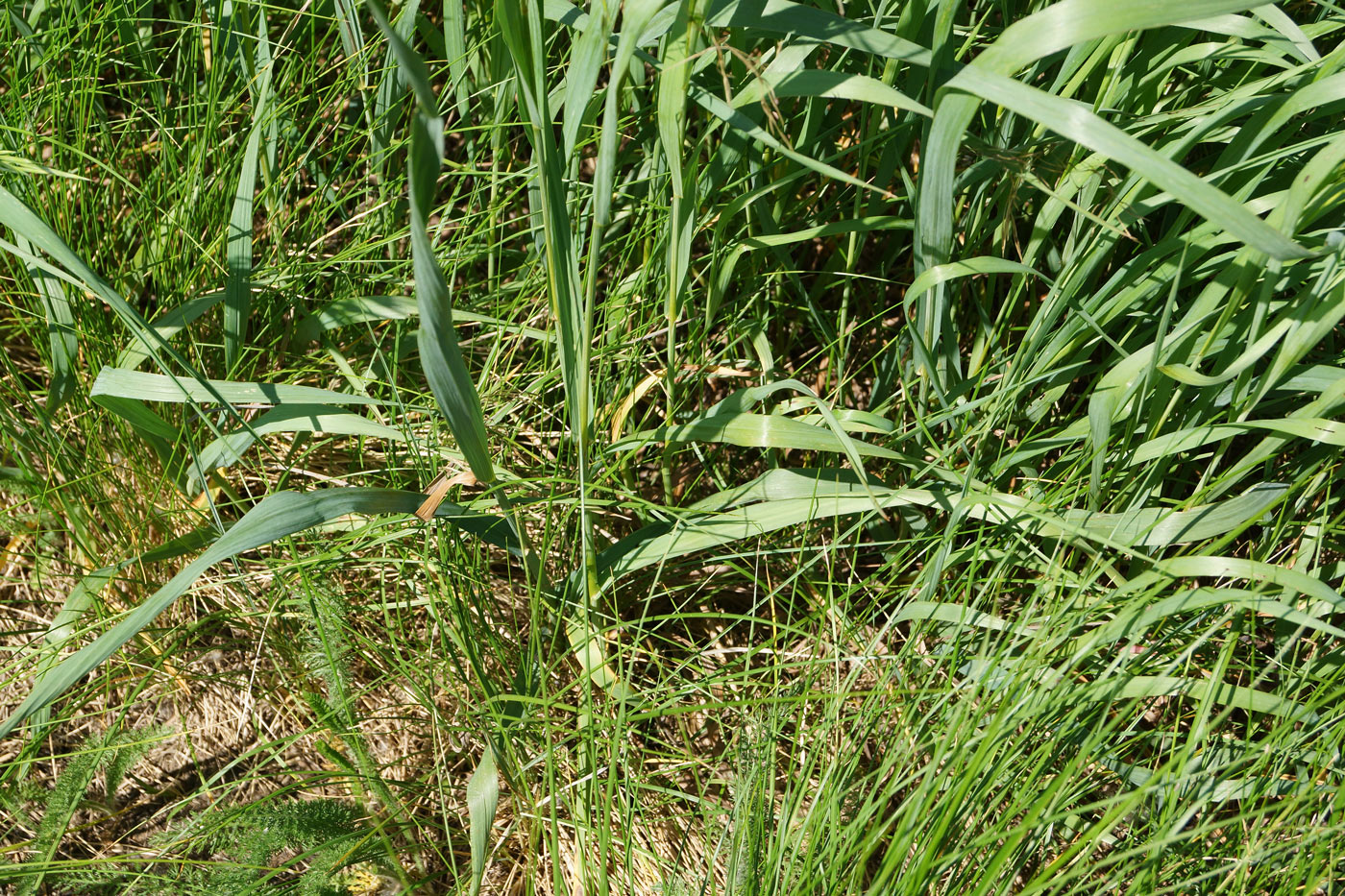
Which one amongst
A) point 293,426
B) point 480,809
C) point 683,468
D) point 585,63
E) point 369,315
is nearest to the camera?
point 585,63

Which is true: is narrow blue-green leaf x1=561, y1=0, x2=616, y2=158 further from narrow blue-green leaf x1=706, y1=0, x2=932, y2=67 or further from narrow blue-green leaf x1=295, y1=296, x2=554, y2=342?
narrow blue-green leaf x1=295, y1=296, x2=554, y2=342

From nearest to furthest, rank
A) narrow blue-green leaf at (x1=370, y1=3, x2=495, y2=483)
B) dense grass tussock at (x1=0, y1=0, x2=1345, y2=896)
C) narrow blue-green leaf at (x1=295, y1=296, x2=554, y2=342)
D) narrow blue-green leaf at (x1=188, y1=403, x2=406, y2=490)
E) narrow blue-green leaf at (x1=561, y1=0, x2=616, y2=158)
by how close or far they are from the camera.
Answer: narrow blue-green leaf at (x1=370, y1=3, x2=495, y2=483), narrow blue-green leaf at (x1=561, y1=0, x2=616, y2=158), dense grass tussock at (x1=0, y1=0, x2=1345, y2=896), narrow blue-green leaf at (x1=188, y1=403, x2=406, y2=490), narrow blue-green leaf at (x1=295, y1=296, x2=554, y2=342)

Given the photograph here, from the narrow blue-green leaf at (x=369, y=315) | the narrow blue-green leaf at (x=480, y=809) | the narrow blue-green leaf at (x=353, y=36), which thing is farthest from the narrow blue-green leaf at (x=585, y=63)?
the narrow blue-green leaf at (x=480, y=809)

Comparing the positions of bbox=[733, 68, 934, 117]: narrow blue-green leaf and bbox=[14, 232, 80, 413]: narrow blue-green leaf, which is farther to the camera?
bbox=[14, 232, 80, 413]: narrow blue-green leaf

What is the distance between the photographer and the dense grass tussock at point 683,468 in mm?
844

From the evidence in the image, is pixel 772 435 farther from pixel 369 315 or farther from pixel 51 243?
pixel 51 243

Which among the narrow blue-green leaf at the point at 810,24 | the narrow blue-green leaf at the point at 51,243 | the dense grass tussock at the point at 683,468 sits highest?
the narrow blue-green leaf at the point at 810,24

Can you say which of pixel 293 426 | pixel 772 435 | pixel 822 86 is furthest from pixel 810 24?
pixel 293 426

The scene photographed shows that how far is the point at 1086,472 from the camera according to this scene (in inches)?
42.7

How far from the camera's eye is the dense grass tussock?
84cm

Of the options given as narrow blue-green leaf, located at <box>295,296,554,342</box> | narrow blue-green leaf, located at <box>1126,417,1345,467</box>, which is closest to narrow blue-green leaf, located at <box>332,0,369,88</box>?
narrow blue-green leaf, located at <box>295,296,554,342</box>

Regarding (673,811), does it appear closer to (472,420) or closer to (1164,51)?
(472,420)

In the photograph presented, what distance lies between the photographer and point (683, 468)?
4.23 ft

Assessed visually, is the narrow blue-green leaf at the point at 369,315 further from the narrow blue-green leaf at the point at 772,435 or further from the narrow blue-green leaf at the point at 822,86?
the narrow blue-green leaf at the point at 822,86
